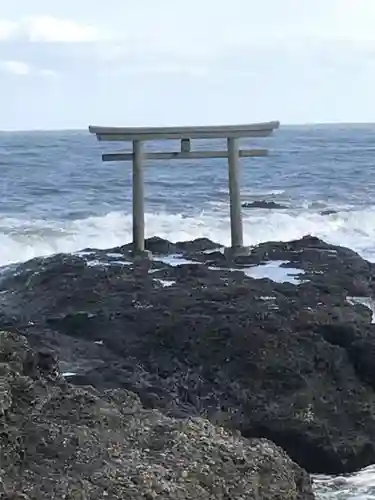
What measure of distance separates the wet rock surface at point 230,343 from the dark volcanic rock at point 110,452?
2.54 ft

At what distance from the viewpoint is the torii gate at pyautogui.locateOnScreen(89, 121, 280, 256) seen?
29.4 ft

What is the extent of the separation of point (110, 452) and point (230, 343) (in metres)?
2.15

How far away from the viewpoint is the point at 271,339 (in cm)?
537

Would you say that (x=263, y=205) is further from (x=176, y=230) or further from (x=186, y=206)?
(x=176, y=230)

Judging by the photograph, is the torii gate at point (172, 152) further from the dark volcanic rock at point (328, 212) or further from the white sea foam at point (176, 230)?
the dark volcanic rock at point (328, 212)

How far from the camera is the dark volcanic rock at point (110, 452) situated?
3100mm

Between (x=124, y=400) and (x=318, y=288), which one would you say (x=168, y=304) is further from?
(x=124, y=400)

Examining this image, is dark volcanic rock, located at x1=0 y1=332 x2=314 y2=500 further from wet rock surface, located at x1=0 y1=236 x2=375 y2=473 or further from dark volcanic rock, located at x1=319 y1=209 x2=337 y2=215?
dark volcanic rock, located at x1=319 y1=209 x2=337 y2=215

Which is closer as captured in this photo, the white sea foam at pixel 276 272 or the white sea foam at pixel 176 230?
the white sea foam at pixel 276 272

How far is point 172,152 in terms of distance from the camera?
9.25 metres

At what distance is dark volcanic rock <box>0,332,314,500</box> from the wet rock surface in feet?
2.54

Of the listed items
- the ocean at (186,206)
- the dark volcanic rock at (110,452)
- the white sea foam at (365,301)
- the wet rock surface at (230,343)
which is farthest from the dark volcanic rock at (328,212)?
the dark volcanic rock at (110,452)

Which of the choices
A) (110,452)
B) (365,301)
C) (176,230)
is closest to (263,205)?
(176,230)

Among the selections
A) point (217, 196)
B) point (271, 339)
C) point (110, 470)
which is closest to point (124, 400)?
point (110, 470)
